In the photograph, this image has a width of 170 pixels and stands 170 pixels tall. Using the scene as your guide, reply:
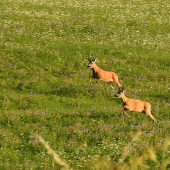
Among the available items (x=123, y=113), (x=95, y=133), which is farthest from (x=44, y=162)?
(x=123, y=113)

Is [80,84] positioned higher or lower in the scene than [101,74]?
lower

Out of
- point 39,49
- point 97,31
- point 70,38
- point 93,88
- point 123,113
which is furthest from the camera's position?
point 97,31

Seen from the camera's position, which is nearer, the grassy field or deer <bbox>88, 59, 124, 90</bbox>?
the grassy field

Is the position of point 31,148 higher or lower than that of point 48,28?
higher

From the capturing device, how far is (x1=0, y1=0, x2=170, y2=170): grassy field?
1177 cm

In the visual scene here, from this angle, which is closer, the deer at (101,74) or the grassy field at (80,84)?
the grassy field at (80,84)

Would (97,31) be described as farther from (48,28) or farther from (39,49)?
(39,49)

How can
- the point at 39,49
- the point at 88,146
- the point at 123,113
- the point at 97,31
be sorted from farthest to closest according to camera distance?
the point at 97,31, the point at 39,49, the point at 123,113, the point at 88,146

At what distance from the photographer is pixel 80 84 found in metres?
21.0

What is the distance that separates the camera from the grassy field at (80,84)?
463 inches

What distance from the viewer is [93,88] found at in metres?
20.2

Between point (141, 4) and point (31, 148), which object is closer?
point (31, 148)

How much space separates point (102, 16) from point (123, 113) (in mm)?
24376

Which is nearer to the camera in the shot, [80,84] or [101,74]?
[101,74]
